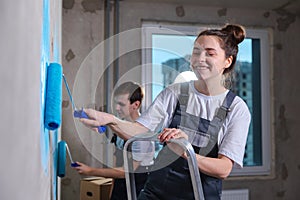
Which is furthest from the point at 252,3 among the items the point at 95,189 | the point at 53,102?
the point at 53,102

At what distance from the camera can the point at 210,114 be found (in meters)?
1.41

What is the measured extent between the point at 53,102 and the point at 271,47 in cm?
381

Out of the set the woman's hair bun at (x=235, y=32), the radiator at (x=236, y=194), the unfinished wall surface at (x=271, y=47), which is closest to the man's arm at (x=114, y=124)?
the woman's hair bun at (x=235, y=32)

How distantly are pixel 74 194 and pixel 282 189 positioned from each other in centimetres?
215

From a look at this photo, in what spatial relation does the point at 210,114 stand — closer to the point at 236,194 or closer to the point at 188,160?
the point at 188,160

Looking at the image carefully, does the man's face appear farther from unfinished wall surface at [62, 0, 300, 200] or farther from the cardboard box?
unfinished wall surface at [62, 0, 300, 200]

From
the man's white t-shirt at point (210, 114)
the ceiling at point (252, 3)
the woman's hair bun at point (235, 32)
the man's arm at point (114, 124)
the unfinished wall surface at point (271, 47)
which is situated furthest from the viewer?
the ceiling at point (252, 3)

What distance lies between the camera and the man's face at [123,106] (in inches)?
55.1

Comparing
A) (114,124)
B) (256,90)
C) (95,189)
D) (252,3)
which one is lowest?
(95,189)

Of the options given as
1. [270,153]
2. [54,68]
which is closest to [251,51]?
[270,153]

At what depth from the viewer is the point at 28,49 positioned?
0.93 ft

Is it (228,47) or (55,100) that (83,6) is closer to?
(228,47)

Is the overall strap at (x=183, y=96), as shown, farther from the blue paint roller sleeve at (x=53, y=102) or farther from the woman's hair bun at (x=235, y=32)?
the blue paint roller sleeve at (x=53, y=102)

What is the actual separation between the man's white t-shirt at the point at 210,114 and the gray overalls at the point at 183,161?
0.06ft
